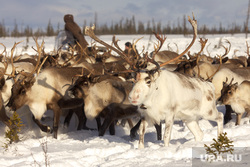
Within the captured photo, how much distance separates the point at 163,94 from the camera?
488 centimetres

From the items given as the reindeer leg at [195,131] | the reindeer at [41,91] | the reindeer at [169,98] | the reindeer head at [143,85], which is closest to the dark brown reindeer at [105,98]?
the reindeer at [41,91]

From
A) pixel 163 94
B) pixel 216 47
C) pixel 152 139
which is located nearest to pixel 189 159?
pixel 163 94

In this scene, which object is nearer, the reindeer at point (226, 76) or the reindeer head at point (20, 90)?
the reindeer head at point (20, 90)

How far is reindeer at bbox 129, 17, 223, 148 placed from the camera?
4.65 meters

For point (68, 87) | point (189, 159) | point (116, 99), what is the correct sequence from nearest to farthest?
point (189, 159), point (116, 99), point (68, 87)

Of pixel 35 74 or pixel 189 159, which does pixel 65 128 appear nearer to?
pixel 35 74

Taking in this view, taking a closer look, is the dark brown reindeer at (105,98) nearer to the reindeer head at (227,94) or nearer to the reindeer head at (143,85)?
the reindeer head at (143,85)

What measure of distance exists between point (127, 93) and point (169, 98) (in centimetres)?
184

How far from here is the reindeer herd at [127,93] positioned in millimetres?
4902

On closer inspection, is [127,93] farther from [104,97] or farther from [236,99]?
[236,99]

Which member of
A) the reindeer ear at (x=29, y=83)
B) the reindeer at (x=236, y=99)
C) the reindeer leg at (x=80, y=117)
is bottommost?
the reindeer leg at (x=80, y=117)

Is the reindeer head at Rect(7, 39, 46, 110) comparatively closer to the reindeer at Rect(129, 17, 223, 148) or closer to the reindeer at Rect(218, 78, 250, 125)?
the reindeer at Rect(129, 17, 223, 148)

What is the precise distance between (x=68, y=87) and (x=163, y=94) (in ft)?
9.00

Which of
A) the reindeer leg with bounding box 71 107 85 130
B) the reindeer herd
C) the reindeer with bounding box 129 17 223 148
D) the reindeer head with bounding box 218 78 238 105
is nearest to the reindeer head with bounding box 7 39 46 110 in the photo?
the reindeer herd
